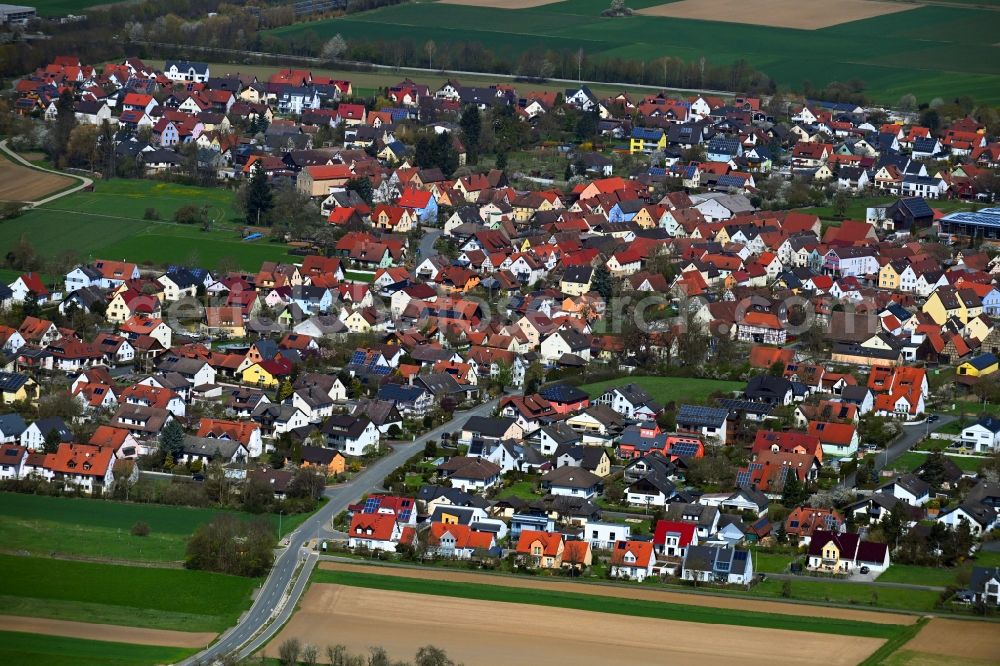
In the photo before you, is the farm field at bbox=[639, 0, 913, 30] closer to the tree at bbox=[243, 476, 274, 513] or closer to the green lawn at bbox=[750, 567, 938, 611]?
the tree at bbox=[243, 476, 274, 513]

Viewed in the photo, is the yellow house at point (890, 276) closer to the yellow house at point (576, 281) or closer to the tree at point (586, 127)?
the yellow house at point (576, 281)

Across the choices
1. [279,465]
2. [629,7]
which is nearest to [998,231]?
[279,465]

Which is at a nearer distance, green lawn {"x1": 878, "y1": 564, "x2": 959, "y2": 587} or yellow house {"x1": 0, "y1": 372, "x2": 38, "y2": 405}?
green lawn {"x1": 878, "y1": 564, "x2": 959, "y2": 587}

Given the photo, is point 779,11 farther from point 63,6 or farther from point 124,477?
point 124,477

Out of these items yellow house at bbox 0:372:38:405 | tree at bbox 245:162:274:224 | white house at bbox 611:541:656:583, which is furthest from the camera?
tree at bbox 245:162:274:224

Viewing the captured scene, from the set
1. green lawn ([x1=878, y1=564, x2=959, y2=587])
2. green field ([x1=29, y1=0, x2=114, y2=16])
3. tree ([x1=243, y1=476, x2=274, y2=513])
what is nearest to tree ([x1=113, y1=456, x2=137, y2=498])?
tree ([x1=243, y1=476, x2=274, y2=513])
